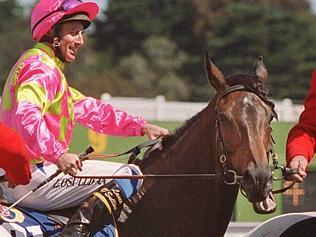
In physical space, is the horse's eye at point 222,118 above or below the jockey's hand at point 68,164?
above

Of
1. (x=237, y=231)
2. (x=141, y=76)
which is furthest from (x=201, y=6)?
(x=237, y=231)

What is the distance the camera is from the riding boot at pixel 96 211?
5.56 meters

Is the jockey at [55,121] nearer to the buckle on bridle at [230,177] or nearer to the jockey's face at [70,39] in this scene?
the jockey's face at [70,39]

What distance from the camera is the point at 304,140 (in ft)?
→ 19.5

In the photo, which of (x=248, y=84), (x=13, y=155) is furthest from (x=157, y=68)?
(x=13, y=155)

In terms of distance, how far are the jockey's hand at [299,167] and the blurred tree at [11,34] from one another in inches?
1727

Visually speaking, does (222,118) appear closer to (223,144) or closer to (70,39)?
(223,144)

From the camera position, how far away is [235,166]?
557 cm

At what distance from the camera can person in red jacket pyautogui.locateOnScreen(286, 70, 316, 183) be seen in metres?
5.85

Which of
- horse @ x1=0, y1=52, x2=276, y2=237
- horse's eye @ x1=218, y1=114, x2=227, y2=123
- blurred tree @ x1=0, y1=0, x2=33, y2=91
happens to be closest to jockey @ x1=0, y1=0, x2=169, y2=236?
horse @ x1=0, y1=52, x2=276, y2=237

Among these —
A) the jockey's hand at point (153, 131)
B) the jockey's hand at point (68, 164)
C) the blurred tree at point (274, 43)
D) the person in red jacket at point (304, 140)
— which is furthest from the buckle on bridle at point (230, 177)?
the blurred tree at point (274, 43)

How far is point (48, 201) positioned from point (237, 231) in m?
4.71

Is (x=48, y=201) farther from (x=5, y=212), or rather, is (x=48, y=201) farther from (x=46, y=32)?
(x=46, y=32)

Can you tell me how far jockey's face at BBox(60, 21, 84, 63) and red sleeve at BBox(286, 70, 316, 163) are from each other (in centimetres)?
132
